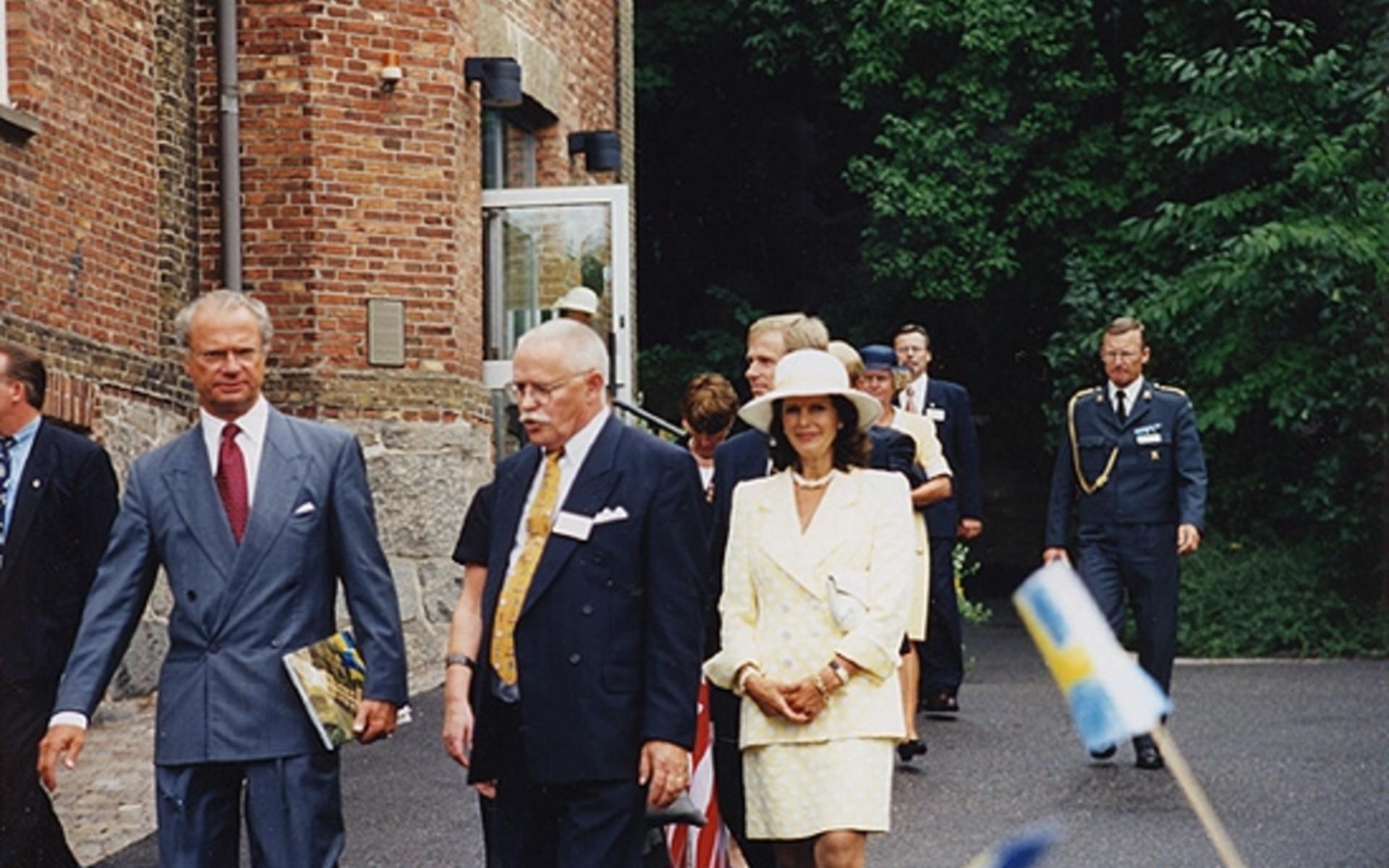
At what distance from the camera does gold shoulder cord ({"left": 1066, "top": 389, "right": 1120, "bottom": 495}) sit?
11586 millimetres

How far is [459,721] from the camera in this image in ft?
20.3

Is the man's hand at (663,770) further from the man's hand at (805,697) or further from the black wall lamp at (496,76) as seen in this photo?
the black wall lamp at (496,76)

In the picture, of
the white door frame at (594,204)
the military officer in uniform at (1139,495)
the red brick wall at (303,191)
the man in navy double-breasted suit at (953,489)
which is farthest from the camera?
the white door frame at (594,204)

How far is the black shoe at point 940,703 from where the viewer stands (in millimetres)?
13117

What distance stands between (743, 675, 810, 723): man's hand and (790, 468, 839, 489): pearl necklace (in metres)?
0.59

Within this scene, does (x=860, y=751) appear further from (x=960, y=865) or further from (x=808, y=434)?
(x=960, y=865)

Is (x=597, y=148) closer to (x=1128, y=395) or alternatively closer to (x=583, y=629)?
(x=1128, y=395)

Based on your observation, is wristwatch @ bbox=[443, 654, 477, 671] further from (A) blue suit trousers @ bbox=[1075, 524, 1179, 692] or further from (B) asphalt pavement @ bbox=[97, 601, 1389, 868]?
(A) blue suit trousers @ bbox=[1075, 524, 1179, 692]

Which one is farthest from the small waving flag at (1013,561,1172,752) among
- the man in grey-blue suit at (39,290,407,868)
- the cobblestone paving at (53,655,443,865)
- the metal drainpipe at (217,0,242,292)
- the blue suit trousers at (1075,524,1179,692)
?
the metal drainpipe at (217,0,242,292)

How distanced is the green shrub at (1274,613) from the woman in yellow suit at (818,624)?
1257 cm

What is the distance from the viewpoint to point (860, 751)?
6570mm

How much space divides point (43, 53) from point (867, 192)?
14.7 m

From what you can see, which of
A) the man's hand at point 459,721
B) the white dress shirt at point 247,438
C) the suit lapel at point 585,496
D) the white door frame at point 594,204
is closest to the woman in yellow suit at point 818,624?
the suit lapel at point 585,496

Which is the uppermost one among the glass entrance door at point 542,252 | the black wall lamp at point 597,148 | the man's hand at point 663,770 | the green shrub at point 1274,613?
the black wall lamp at point 597,148
